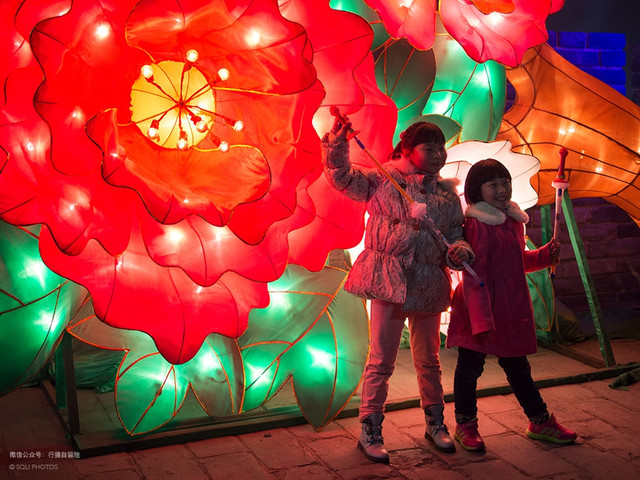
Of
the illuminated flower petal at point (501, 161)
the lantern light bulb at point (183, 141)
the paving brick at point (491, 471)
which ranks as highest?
the lantern light bulb at point (183, 141)

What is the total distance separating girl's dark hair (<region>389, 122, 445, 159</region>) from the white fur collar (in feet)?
0.98

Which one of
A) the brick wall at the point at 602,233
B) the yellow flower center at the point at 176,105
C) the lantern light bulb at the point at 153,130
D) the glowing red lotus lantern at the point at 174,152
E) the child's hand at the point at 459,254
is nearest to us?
the glowing red lotus lantern at the point at 174,152

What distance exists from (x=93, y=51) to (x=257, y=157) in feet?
2.00

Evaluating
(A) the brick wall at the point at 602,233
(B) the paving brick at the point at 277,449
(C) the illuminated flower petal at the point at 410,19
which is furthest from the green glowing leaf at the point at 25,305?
(A) the brick wall at the point at 602,233

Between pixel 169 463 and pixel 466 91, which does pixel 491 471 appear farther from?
pixel 466 91

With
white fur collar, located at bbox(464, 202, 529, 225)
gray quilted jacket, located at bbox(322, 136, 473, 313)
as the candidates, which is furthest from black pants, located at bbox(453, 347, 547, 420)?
white fur collar, located at bbox(464, 202, 529, 225)

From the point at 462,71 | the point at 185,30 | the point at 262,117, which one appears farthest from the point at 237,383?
the point at 462,71

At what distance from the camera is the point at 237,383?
115 inches

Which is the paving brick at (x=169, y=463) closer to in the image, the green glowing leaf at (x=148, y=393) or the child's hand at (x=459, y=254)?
the green glowing leaf at (x=148, y=393)

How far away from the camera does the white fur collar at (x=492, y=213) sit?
2.88 meters

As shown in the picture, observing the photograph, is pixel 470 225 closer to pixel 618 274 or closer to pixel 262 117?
pixel 262 117

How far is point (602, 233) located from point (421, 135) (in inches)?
105

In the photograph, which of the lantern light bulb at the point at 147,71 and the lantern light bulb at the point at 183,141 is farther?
the lantern light bulb at the point at 183,141

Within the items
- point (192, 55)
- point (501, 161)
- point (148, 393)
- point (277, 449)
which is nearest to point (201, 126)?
point (192, 55)
